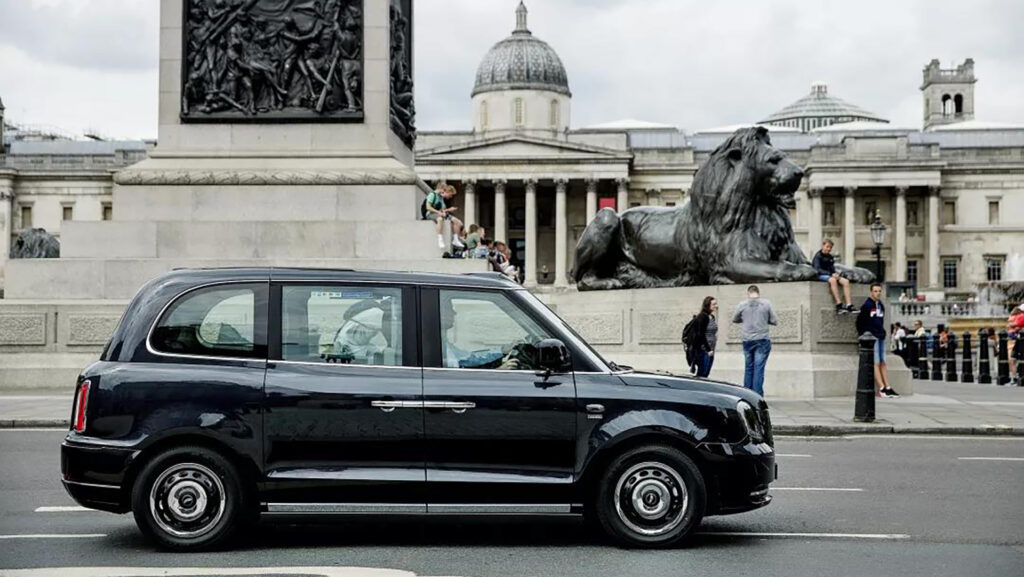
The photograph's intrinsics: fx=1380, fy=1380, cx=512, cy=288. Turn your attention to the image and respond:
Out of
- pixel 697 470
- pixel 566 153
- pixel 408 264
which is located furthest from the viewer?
pixel 566 153

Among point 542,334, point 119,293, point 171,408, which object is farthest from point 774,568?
point 119,293

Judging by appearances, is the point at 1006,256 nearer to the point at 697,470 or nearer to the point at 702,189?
the point at 702,189

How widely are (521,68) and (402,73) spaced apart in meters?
95.8

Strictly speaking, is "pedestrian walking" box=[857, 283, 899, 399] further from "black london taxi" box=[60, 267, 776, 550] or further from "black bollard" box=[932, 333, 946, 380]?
"black bollard" box=[932, 333, 946, 380]

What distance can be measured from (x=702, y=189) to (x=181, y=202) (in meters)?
8.13

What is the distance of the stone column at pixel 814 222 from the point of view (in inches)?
4407

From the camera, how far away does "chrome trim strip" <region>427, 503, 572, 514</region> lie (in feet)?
26.9

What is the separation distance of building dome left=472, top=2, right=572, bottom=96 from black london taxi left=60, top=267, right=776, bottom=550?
110 meters

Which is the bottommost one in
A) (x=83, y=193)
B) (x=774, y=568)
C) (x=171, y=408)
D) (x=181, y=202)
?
(x=774, y=568)

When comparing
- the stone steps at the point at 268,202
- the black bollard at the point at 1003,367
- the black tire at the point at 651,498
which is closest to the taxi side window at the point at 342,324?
the black tire at the point at 651,498

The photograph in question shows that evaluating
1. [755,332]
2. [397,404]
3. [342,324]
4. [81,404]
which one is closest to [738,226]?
[755,332]

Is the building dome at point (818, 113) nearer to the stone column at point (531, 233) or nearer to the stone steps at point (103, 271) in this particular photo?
the stone column at point (531, 233)

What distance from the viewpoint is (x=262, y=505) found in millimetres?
8188

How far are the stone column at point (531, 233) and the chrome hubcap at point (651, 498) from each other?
101625mm
